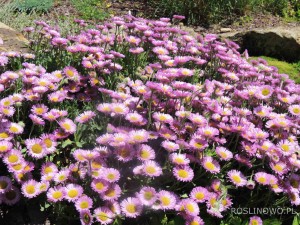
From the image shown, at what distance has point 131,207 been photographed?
2086 mm

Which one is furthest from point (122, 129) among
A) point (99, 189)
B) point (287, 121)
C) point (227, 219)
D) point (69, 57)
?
point (69, 57)

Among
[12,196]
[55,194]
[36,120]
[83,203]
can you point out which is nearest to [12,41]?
[36,120]

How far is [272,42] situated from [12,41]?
11.0 feet

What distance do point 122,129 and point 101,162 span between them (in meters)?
0.26

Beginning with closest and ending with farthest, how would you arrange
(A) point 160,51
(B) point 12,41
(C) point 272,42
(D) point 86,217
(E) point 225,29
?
(D) point 86,217 < (A) point 160,51 < (B) point 12,41 < (C) point 272,42 < (E) point 225,29

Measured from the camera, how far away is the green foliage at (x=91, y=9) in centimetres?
617

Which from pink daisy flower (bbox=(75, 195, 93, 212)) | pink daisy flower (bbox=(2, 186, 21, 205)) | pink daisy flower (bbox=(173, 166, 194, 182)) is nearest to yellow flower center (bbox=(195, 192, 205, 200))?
pink daisy flower (bbox=(173, 166, 194, 182))

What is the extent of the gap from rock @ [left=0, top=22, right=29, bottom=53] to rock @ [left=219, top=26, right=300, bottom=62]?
8.95 ft

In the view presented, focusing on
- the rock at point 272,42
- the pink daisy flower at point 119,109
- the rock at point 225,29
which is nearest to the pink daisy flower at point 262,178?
the pink daisy flower at point 119,109

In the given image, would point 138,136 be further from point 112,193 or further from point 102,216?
point 102,216

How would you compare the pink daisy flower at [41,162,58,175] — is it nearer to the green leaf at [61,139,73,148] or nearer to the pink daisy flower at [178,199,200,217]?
the green leaf at [61,139,73,148]

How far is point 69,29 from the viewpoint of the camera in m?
5.36

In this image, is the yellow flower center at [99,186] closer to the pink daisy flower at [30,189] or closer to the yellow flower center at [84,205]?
the yellow flower center at [84,205]

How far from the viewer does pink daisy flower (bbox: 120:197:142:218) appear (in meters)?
2.04
